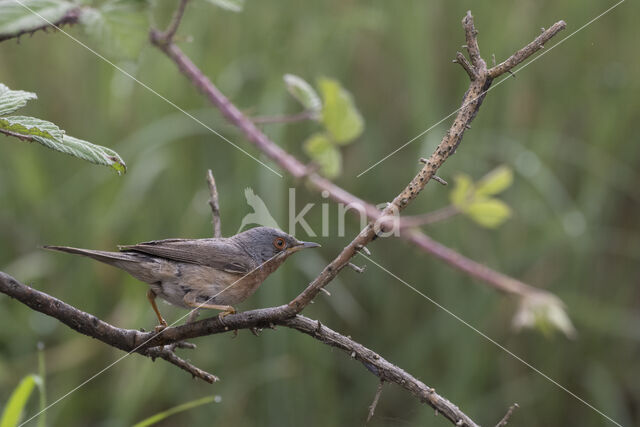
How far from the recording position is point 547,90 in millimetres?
3891

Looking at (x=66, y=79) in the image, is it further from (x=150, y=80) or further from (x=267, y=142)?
(x=267, y=142)

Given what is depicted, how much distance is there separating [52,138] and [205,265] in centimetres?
76

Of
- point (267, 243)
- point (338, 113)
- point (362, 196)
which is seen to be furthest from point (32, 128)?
point (362, 196)

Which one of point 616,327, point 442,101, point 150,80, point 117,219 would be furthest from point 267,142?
point 616,327

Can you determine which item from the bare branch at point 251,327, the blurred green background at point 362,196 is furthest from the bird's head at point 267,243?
the blurred green background at point 362,196

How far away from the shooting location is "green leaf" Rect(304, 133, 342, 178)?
206 cm

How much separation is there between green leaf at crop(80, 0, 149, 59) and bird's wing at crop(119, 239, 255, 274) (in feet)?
1.58

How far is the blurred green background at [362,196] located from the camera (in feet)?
10.9

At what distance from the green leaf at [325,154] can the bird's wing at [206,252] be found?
383 millimetres

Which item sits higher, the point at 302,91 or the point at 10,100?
the point at 302,91

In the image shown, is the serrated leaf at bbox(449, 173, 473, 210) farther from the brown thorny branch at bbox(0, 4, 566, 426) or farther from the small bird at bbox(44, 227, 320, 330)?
the brown thorny branch at bbox(0, 4, 566, 426)

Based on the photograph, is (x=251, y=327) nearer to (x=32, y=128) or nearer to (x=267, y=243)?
(x=32, y=128)

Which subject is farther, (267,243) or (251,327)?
(267,243)

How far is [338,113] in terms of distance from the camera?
2.00 meters
